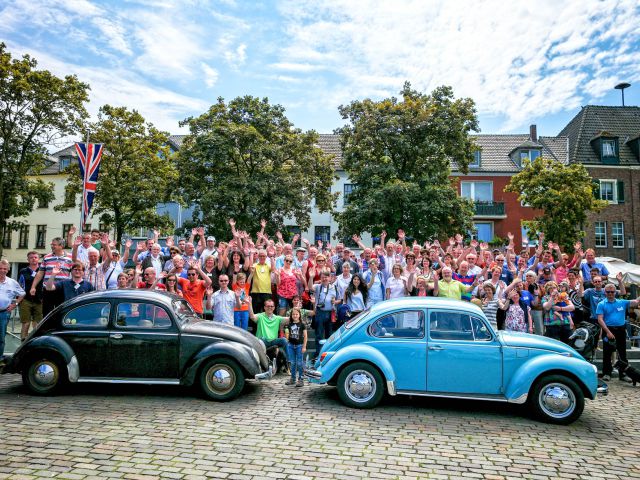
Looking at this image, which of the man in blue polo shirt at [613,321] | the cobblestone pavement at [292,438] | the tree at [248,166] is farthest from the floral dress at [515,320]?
the tree at [248,166]

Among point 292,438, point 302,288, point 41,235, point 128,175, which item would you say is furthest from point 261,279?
point 41,235

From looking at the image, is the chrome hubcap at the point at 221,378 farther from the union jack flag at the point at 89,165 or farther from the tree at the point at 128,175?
the tree at the point at 128,175

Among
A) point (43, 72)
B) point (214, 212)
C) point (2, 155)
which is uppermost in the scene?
point (43, 72)

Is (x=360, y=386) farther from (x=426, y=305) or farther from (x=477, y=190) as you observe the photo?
(x=477, y=190)

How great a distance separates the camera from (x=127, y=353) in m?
7.66

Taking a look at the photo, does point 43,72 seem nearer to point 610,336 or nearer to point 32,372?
point 32,372

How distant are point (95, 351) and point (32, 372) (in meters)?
1.07

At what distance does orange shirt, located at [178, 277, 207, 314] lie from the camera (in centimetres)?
962

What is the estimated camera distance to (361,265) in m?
12.0

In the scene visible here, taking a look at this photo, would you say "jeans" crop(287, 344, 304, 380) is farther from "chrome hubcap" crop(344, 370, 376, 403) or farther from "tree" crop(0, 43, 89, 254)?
"tree" crop(0, 43, 89, 254)

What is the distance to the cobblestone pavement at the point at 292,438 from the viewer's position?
5.18 meters

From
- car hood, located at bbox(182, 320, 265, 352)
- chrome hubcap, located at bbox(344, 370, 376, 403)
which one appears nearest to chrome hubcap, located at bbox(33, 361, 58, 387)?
car hood, located at bbox(182, 320, 265, 352)

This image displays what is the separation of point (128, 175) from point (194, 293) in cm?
2157

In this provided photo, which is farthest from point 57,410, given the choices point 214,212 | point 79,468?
point 214,212
